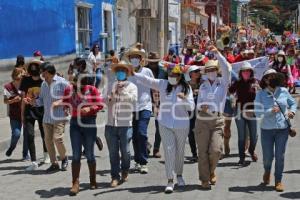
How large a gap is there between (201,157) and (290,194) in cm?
128

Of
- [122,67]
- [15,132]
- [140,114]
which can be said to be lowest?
[15,132]

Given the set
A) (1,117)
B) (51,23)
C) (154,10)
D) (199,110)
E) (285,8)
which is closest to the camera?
(199,110)

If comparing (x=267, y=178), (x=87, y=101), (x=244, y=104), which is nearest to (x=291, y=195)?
(x=267, y=178)

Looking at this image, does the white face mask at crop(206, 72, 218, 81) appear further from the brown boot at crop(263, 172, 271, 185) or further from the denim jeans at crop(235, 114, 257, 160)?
the denim jeans at crop(235, 114, 257, 160)

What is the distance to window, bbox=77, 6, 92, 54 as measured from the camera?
2367 centimetres

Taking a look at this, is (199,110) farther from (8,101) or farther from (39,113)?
(8,101)

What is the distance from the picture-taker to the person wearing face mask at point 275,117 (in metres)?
8.31

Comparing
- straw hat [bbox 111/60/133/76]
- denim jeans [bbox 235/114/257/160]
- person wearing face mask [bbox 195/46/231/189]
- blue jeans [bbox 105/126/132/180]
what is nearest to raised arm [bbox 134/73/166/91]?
straw hat [bbox 111/60/133/76]

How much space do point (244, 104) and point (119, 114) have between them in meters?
2.56

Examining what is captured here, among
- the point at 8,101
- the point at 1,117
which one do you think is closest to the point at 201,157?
the point at 8,101

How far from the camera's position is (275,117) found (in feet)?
27.3

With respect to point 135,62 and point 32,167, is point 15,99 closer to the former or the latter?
point 32,167

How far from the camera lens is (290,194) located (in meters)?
8.14

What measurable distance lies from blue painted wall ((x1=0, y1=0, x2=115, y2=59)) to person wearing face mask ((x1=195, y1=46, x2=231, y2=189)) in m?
9.34
